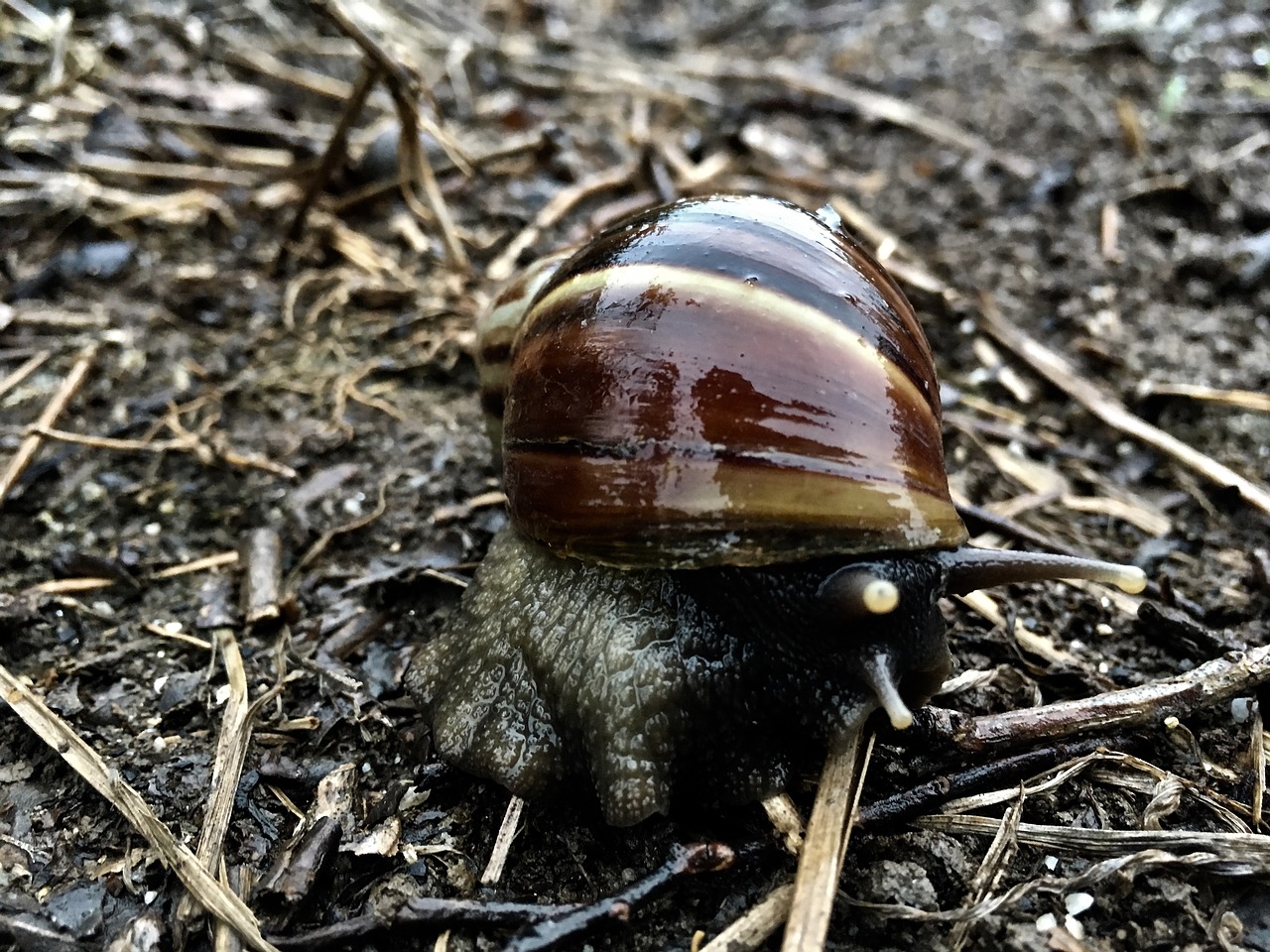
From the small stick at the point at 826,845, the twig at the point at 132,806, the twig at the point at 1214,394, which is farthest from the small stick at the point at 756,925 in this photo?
the twig at the point at 1214,394

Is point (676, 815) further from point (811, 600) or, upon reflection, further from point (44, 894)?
point (44, 894)

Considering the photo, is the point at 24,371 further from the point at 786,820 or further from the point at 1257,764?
the point at 1257,764

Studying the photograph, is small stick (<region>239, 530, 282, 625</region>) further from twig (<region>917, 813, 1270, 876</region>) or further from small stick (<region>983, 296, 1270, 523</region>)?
small stick (<region>983, 296, 1270, 523</region>)

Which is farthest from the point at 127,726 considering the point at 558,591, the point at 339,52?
the point at 339,52

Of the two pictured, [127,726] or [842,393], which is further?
[127,726]

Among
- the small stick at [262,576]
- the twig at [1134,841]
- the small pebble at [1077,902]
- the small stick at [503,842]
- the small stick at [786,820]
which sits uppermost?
the twig at [1134,841]

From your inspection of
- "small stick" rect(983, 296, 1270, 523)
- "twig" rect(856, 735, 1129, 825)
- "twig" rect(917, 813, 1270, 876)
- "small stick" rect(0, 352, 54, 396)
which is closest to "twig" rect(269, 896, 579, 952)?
"twig" rect(856, 735, 1129, 825)

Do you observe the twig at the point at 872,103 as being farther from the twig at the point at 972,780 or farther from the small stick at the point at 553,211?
the twig at the point at 972,780
